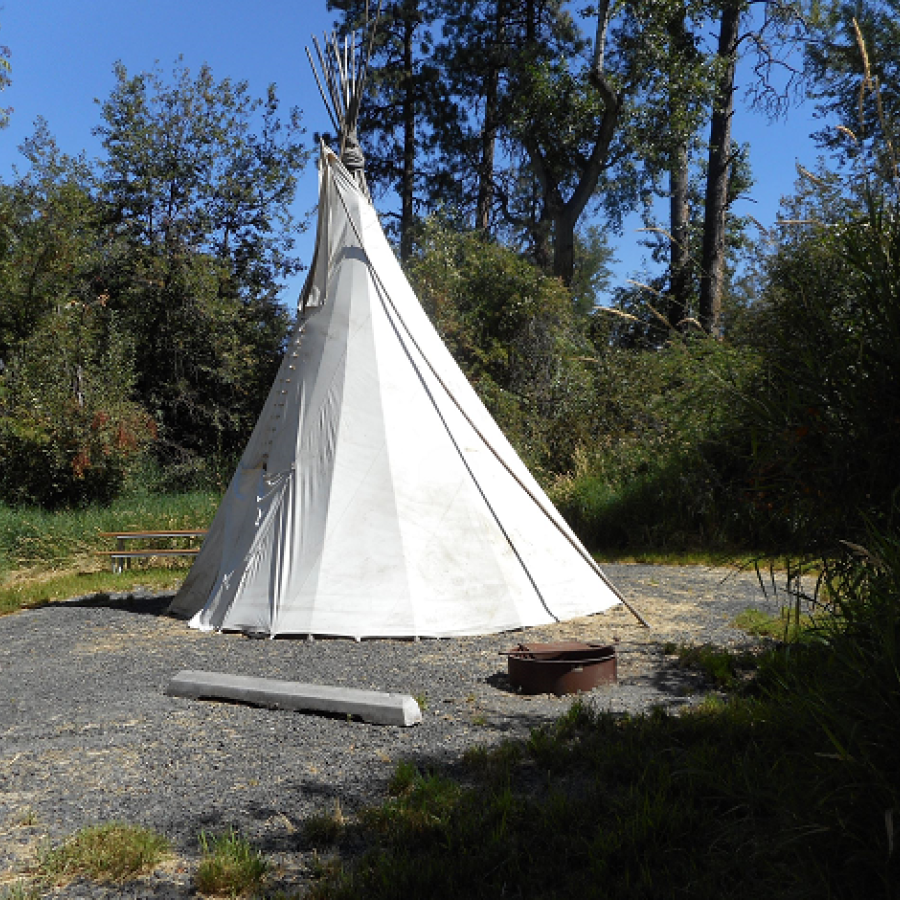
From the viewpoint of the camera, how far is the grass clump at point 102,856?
2686 mm

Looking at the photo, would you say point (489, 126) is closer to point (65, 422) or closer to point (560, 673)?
point (65, 422)

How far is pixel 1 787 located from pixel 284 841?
4.19 ft

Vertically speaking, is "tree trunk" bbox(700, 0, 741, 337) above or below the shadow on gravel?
above

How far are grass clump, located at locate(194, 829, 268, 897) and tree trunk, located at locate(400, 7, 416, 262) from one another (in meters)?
16.8

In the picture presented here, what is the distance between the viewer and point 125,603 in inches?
309

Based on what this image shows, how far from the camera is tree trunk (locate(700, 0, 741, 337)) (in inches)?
568

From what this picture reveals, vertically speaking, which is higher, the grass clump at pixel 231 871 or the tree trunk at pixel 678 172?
the tree trunk at pixel 678 172

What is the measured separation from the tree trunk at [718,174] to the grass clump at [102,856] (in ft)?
40.3

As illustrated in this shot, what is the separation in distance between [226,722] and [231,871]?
1671mm

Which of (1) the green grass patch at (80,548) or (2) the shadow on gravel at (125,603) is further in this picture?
(1) the green grass patch at (80,548)

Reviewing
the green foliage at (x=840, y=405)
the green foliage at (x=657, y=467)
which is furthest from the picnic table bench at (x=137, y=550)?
the green foliage at (x=840, y=405)

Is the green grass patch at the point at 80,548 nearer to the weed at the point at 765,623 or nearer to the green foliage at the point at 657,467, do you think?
the green foliage at the point at 657,467

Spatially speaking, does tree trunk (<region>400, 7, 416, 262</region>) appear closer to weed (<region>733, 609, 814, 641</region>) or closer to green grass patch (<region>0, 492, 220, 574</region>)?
green grass patch (<region>0, 492, 220, 574</region>)

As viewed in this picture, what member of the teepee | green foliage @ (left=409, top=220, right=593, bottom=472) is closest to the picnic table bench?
the teepee
